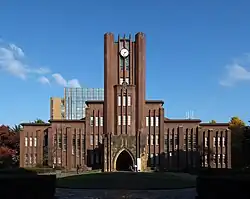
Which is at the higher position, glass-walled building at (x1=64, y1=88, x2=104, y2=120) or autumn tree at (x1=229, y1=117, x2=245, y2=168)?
glass-walled building at (x1=64, y1=88, x2=104, y2=120)

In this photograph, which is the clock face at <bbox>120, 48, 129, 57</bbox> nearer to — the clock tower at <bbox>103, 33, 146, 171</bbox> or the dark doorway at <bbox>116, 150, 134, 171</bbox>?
the clock tower at <bbox>103, 33, 146, 171</bbox>

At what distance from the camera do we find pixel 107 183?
130 feet

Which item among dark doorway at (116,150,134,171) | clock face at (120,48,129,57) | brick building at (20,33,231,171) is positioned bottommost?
dark doorway at (116,150,134,171)

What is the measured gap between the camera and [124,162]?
82.4 m

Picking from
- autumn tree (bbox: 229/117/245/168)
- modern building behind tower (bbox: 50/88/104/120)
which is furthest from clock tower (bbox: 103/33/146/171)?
modern building behind tower (bbox: 50/88/104/120)

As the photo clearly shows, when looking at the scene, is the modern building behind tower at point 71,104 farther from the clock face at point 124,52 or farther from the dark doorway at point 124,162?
the dark doorway at point 124,162

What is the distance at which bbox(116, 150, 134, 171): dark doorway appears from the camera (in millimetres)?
79213

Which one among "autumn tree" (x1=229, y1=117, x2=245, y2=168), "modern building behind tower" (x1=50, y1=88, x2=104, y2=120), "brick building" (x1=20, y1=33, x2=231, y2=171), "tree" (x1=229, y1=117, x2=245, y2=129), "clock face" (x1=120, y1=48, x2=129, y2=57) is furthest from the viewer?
"modern building behind tower" (x1=50, y1=88, x2=104, y2=120)

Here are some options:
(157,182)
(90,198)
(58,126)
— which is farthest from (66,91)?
(90,198)

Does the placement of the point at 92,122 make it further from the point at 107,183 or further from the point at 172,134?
the point at 107,183

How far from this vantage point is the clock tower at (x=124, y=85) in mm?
82062

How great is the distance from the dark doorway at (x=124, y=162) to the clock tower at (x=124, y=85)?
12.4 ft

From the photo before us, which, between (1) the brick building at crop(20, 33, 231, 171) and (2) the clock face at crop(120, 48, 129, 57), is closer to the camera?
(1) the brick building at crop(20, 33, 231, 171)

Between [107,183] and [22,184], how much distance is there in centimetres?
1970
